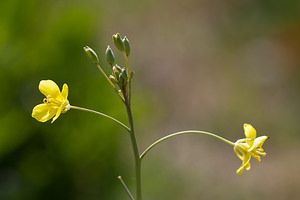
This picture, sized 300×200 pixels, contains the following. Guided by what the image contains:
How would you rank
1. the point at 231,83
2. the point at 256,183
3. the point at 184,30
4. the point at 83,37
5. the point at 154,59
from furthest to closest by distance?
the point at 184,30 → the point at 154,59 → the point at 231,83 → the point at 256,183 → the point at 83,37

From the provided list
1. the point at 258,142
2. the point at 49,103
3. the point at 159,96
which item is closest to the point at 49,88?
the point at 49,103

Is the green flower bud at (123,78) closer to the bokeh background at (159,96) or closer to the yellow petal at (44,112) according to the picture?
the yellow petal at (44,112)

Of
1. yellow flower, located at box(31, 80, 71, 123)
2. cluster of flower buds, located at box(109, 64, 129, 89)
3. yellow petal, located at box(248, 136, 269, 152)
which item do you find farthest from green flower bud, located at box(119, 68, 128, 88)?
yellow petal, located at box(248, 136, 269, 152)

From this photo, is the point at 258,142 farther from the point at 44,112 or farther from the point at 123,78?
the point at 44,112

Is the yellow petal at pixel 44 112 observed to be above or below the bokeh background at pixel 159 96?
above

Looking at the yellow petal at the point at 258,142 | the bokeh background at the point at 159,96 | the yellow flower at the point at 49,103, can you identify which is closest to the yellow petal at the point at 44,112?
the yellow flower at the point at 49,103

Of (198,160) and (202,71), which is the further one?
(202,71)

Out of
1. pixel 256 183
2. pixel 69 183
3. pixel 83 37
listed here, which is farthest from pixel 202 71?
pixel 69 183

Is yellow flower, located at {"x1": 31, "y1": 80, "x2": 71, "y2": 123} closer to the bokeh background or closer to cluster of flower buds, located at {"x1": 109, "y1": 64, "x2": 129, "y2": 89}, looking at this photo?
cluster of flower buds, located at {"x1": 109, "y1": 64, "x2": 129, "y2": 89}

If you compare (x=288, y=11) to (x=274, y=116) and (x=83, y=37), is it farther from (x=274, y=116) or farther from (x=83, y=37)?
(x=83, y=37)
